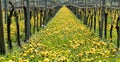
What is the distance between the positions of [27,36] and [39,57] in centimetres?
439

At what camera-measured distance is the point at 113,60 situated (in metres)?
5.59

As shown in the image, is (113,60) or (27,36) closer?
(113,60)

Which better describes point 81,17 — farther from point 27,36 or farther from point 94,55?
point 94,55

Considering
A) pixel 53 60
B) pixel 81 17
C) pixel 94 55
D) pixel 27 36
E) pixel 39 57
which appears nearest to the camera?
pixel 53 60

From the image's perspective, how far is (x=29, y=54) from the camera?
6.04m

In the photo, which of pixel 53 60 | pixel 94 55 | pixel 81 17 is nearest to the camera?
pixel 53 60

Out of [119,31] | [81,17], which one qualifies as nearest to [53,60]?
[119,31]

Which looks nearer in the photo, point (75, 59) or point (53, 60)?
point (53, 60)

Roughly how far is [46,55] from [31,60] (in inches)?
11.2

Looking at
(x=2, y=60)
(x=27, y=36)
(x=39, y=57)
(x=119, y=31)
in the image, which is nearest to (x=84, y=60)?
(x=39, y=57)

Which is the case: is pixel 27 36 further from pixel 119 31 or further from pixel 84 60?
pixel 84 60

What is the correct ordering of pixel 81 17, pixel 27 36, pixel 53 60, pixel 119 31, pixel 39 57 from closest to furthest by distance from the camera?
Answer: pixel 53 60
pixel 39 57
pixel 119 31
pixel 27 36
pixel 81 17

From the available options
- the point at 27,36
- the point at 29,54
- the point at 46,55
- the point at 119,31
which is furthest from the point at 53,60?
the point at 27,36

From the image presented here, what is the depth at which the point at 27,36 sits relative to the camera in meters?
10.2
